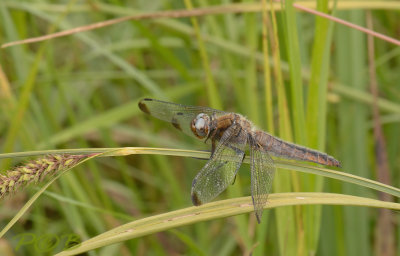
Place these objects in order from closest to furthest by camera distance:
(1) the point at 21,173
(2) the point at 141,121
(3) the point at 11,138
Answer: (1) the point at 21,173
(3) the point at 11,138
(2) the point at 141,121

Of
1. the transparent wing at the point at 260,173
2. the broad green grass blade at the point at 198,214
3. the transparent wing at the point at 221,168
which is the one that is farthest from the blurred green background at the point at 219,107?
the broad green grass blade at the point at 198,214

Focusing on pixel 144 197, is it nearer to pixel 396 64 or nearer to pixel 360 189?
pixel 360 189

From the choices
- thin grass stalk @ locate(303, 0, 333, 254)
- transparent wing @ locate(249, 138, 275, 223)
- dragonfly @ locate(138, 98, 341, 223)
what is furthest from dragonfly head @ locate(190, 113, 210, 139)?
thin grass stalk @ locate(303, 0, 333, 254)

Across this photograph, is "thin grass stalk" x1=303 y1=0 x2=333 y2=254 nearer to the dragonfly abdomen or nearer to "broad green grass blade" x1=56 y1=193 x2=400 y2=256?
the dragonfly abdomen

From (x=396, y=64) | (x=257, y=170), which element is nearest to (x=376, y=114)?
(x=257, y=170)

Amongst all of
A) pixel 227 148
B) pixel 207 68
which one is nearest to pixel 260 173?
pixel 227 148

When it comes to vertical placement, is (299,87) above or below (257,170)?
above

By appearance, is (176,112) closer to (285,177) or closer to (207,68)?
(207,68)
